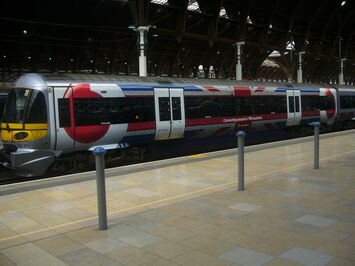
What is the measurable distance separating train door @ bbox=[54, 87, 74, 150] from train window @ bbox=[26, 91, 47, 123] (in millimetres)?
328

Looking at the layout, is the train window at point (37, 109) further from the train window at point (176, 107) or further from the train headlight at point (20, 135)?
the train window at point (176, 107)

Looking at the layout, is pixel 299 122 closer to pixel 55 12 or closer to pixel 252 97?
pixel 252 97

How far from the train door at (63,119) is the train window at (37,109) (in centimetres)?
33

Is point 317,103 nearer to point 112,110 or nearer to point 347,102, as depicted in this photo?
point 347,102

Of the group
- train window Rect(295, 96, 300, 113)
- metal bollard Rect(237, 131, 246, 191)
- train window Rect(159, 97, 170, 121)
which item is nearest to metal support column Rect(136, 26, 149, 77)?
train window Rect(295, 96, 300, 113)

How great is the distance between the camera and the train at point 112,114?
32.0ft

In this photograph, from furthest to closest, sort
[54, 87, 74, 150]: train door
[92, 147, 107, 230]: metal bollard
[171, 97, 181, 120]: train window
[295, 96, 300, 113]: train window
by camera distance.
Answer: [295, 96, 300, 113]: train window
[171, 97, 181, 120]: train window
[54, 87, 74, 150]: train door
[92, 147, 107, 230]: metal bollard

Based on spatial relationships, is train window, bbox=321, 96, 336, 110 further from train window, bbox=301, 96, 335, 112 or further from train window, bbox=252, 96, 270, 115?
train window, bbox=252, 96, 270, 115

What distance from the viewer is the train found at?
32.0 feet

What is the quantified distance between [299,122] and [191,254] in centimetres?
1624

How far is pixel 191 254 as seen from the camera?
4309 millimetres

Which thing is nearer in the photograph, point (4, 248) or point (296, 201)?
point (4, 248)

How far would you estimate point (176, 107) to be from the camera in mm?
13102

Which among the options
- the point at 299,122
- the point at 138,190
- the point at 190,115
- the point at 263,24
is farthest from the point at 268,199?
the point at 263,24
